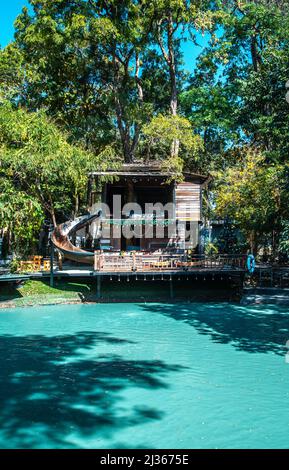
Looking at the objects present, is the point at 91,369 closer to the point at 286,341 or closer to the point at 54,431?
the point at 54,431

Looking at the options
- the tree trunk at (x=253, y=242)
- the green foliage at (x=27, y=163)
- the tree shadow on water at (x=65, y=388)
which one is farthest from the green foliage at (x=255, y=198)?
the tree shadow on water at (x=65, y=388)

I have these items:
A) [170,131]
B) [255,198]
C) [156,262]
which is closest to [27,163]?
[156,262]

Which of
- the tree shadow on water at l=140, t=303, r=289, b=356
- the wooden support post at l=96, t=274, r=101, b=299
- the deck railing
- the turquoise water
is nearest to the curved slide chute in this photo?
the deck railing

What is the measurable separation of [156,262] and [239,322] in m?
6.59

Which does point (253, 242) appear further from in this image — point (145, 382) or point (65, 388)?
point (65, 388)

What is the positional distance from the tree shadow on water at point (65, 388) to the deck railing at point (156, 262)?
7.67m

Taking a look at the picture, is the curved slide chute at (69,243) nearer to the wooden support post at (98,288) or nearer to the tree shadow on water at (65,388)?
the wooden support post at (98,288)

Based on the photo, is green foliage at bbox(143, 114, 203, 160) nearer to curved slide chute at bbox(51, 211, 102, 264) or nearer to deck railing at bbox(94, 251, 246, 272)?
curved slide chute at bbox(51, 211, 102, 264)

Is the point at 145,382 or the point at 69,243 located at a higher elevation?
the point at 69,243

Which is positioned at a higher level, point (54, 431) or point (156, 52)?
point (156, 52)

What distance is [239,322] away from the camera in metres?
16.8

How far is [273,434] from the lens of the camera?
7.56 metres
